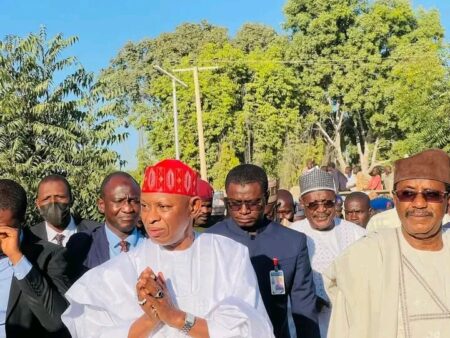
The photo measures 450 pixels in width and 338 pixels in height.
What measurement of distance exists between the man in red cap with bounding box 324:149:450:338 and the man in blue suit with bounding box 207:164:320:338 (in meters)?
1.18

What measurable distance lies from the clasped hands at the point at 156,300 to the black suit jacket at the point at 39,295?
3.57ft

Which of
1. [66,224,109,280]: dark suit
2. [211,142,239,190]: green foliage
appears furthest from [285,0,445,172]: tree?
[66,224,109,280]: dark suit

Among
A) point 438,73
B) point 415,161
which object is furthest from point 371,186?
point 415,161

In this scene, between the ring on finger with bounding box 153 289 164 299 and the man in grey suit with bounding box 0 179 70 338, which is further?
the man in grey suit with bounding box 0 179 70 338

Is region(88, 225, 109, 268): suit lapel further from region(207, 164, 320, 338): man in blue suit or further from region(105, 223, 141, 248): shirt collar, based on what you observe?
region(207, 164, 320, 338): man in blue suit

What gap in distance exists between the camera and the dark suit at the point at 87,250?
5.38m

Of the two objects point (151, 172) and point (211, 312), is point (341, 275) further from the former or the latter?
point (151, 172)

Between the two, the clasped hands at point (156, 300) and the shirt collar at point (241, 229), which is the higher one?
the shirt collar at point (241, 229)

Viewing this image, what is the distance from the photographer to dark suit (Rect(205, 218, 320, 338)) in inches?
198

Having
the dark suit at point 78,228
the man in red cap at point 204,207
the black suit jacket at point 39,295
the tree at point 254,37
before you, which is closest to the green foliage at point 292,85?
the tree at point 254,37

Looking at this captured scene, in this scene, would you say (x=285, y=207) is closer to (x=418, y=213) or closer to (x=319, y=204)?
(x=319, y=204)

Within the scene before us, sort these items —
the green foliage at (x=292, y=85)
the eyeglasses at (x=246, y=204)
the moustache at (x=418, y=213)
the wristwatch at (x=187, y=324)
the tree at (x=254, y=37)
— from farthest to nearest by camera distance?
the tree at (x=254, y=37) < the green foliage at (x=292, y=85) < the eyeglasses at (x=246, y=204) < the moustache at (x=418, y=213) < the wristwatch at (x=187, y=324)

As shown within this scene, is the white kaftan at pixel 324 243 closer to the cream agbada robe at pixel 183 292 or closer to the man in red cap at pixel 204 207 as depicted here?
the man in red cap at pixel 204 207

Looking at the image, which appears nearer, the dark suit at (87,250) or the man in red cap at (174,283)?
the man in red cap at (174,283)
